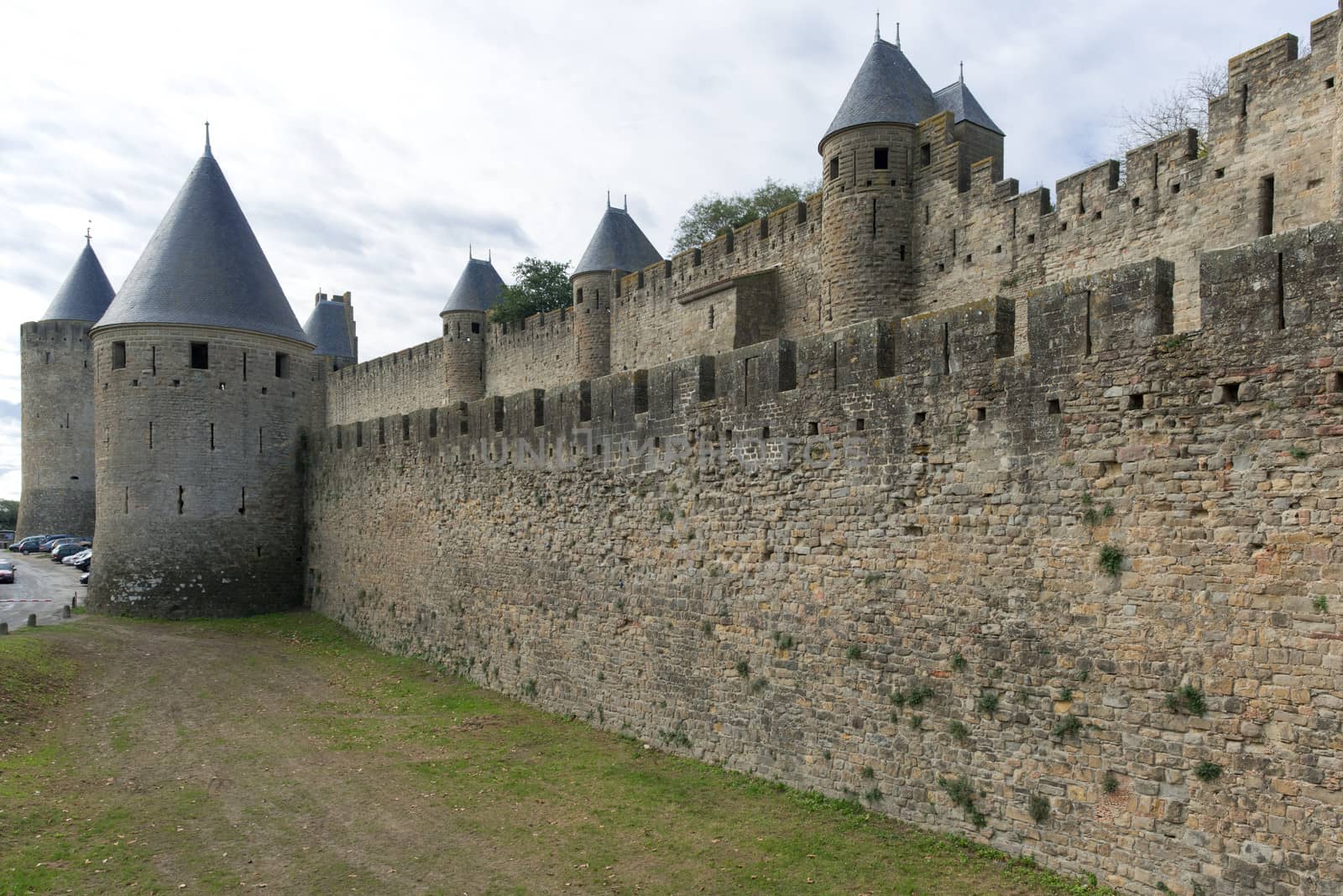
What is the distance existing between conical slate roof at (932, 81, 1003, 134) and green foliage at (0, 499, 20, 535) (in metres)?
64.9

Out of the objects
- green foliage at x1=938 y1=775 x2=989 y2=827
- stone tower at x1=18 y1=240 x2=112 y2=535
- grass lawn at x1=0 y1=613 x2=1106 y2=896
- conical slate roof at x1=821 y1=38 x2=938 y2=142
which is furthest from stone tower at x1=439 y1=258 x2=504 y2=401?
green foliage at x1=938 y1=775 x2=989 y2=827

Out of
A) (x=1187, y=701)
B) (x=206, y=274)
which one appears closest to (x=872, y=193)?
(x=1187, y=701)

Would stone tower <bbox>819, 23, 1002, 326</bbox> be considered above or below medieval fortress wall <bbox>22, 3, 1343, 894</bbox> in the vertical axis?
above

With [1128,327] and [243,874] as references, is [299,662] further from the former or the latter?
[1128,327]

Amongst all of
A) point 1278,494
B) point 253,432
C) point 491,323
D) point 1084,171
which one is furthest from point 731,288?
point 1278,494

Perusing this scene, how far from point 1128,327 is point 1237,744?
3072 mm

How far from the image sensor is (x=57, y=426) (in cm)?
4316

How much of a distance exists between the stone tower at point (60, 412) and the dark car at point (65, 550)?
5825mm

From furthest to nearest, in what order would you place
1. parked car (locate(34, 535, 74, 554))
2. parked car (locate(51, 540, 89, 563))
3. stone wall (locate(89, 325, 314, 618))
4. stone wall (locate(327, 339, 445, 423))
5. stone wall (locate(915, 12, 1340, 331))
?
parked car (locate(34, 535, 74, 554)) → stone wall (locate(327, 339, 445, 423)) → parked car (locate(51, 540, 89, 563)) → stone wall (locate(89, 325, 314, 618)) → stone wall (locate(915, 12, 1340, 331))

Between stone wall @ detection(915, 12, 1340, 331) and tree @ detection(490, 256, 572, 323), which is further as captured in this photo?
tree @ detection(490, 256, 572, 323)

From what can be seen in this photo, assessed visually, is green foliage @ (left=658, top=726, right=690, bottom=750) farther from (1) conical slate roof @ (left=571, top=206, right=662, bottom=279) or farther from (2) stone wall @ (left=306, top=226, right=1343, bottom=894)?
(1) conical slate roof @ (left=571, top=206, right=662, bottom=279)

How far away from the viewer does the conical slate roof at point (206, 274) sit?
859 inches

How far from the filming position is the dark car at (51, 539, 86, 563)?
36.5 metres

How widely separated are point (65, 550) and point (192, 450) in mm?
20829
